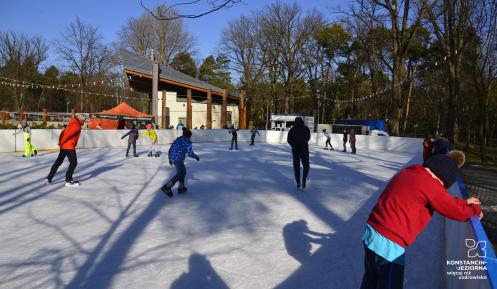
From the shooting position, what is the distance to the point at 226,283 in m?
3.32

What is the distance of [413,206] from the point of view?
2.21 metres

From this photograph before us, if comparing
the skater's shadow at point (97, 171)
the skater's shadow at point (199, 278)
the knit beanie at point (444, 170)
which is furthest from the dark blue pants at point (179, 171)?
the knit beanie at point (444, 170)

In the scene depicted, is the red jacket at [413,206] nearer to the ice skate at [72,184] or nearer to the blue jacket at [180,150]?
the blue jacket at [180,150]

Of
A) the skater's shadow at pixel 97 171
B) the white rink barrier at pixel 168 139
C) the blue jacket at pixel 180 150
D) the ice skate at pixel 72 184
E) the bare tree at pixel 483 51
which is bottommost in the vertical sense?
the skater's shadow at pixel 97 171

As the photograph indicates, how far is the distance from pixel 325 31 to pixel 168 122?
882 inches

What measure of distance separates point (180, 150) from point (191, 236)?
264cm

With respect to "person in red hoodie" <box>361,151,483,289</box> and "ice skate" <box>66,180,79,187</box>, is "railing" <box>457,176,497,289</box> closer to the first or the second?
"person in red hoodie" <box>361,151,483,289</box>

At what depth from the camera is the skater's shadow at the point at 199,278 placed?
3258 mm

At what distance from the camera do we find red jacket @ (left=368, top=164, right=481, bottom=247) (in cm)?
218

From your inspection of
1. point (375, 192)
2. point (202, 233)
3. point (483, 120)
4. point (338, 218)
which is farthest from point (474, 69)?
point (202, 233)

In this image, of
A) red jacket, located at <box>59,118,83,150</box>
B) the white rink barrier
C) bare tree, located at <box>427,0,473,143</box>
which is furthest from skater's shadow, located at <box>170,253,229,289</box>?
bare tree, located at <box>427,0,473,143</box>

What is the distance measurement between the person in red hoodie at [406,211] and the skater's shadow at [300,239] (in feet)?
5.32

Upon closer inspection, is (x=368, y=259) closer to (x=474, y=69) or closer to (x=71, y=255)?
(x=71, y=255)

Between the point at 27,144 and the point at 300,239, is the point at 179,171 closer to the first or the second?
the point at 300,239
